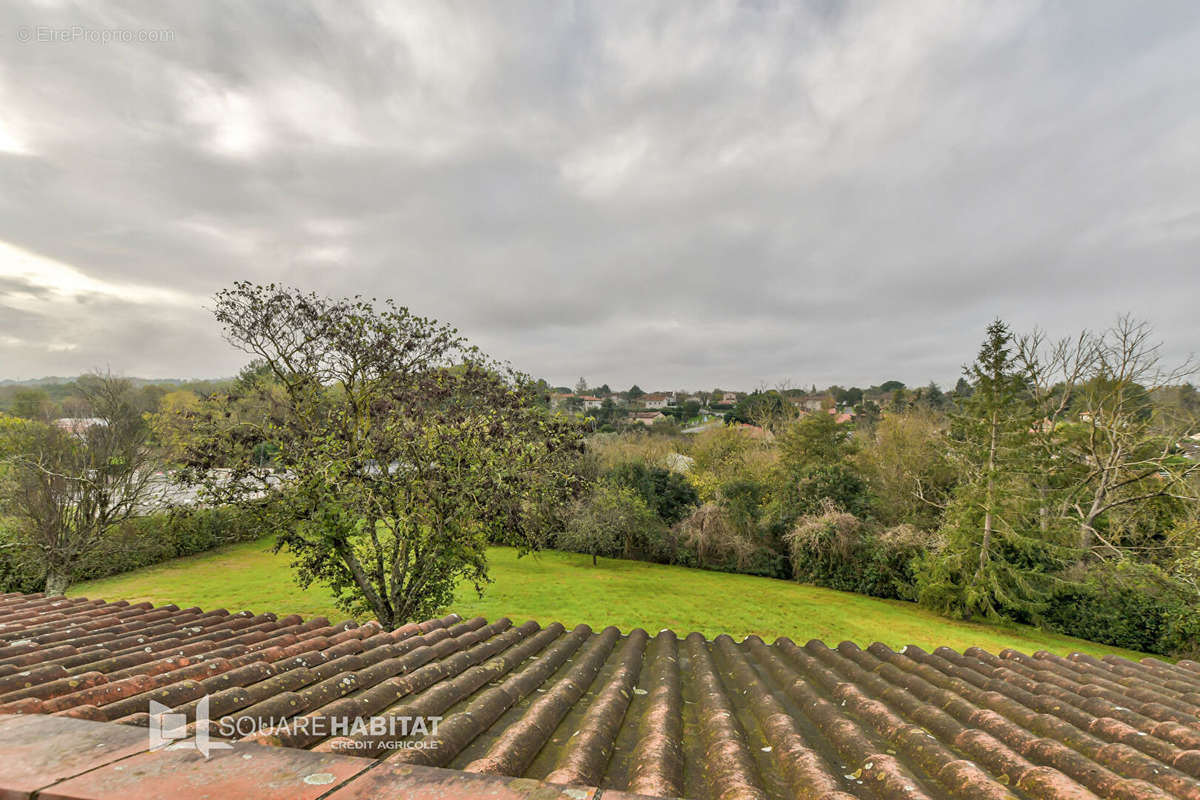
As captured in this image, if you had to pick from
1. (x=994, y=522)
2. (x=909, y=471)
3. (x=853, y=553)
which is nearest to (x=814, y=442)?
Result: (x=909, y=471)

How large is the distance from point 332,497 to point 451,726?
294 inches

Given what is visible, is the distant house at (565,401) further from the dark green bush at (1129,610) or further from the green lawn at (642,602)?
the dark green bush at (1129,610)

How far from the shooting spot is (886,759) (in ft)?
9.35

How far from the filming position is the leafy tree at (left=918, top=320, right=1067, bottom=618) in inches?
683

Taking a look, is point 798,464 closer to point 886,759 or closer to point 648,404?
point 886,759

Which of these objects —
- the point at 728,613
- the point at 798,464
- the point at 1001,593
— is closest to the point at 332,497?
the point at 728,613

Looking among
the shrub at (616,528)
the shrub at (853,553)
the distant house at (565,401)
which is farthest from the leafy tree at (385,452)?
the shrub at (853,553)

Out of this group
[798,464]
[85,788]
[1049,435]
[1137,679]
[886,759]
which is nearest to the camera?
[85,788]

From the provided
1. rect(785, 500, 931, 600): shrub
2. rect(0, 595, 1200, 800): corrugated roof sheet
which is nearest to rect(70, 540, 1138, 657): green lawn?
rect(785, 500, 931, 600): shrub

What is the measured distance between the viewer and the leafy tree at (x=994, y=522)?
17.3m

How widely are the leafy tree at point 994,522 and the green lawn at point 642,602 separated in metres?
1.12

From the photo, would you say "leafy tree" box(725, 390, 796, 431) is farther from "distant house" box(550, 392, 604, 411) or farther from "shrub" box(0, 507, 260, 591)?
"shrub" box(0, 507, 260, 591)

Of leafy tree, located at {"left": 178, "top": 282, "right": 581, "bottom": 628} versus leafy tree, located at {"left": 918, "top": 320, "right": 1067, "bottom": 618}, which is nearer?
leafy tree, located at {"left": 178, "top": 282, "right": 581, "bottom": 628}

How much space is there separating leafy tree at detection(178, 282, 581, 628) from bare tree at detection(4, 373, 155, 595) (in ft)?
27.2
